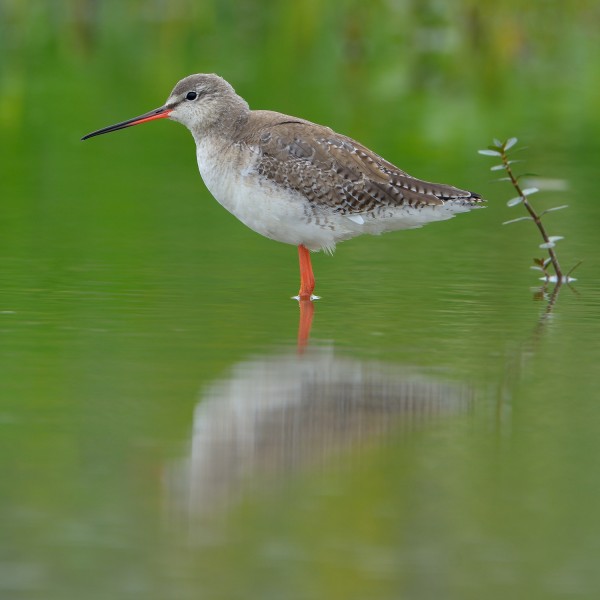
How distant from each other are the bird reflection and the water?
2 centimetres

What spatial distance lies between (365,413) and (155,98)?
44.1ft

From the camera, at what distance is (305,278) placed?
1013 cm

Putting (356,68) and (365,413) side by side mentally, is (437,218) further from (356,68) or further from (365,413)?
(356,68)

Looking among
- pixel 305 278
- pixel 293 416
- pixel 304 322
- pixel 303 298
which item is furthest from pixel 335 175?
pixel 293 416

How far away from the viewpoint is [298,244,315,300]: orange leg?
395 inches

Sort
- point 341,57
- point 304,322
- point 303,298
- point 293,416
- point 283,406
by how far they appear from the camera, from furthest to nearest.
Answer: point 341,57 → point 303,298 → point 304,322 → point 283,406 → point 293,416

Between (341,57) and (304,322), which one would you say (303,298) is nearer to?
(304,322)

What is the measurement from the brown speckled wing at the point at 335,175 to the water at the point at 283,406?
1.93 feet

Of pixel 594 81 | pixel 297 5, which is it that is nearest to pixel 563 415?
pixel 594 81

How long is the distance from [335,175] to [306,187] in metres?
0.24

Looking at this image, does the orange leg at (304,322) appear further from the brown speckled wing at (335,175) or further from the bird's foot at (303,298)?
the brown speckled wing at (335,175)

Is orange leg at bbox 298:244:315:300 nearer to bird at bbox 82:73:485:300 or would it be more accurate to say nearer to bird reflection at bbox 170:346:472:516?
bird at bbox 82:73:485:300

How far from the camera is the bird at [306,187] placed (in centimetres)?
1003

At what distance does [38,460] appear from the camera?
6.07 metres
